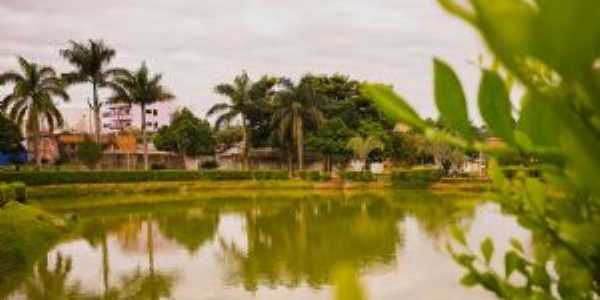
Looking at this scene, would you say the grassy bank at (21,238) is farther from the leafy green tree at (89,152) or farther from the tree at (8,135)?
the tree at (8,135)

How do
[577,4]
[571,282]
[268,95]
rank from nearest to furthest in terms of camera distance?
[577,4] < [571,282] < [268,95]

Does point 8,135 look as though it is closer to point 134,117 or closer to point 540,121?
point 134,117

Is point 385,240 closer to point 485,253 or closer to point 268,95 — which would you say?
point 485,253

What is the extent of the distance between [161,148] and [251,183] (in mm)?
16528

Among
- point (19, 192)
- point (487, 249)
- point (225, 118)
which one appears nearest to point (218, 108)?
point (225, 118)

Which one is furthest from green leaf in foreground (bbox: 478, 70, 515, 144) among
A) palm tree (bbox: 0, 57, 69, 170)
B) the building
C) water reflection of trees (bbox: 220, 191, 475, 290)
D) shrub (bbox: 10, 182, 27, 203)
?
the building

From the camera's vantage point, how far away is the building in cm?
7861

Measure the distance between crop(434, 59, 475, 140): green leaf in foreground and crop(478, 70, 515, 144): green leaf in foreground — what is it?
0.02 meters

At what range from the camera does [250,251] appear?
63.7ft

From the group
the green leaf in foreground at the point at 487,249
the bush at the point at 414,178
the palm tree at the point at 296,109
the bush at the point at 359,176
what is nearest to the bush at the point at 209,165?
the palm tree at the point at 296,109

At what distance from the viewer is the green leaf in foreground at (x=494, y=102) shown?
54 centimetres

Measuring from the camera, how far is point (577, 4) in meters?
0.36

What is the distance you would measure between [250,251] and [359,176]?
Answer: 29561mm

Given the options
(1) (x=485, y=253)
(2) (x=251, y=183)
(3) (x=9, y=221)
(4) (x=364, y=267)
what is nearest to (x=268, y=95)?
(2) (x=251, y=183)
